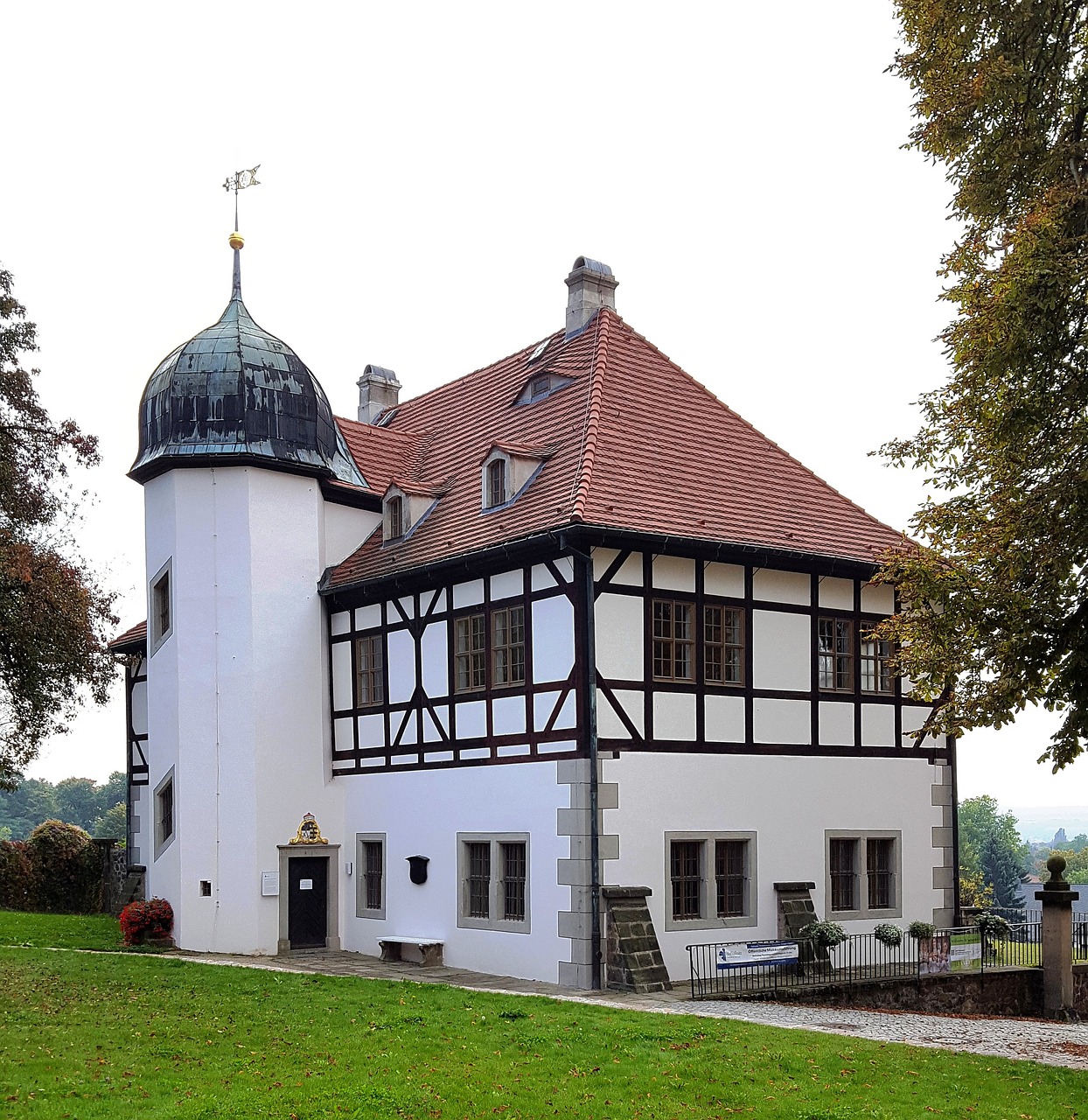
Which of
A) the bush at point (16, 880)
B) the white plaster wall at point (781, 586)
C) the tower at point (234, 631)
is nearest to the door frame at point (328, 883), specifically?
the tower at point (234, 631)

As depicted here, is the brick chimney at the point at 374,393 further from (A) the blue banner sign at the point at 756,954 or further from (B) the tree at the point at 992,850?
(B) the tree at the point at 992,850

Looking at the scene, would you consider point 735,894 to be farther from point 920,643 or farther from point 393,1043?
point 393,1043

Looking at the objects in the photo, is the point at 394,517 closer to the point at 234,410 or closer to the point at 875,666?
the point at 234,410

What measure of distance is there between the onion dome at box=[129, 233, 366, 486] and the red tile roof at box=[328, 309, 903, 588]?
1.91 metres

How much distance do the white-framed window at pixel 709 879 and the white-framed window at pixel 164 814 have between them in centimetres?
909

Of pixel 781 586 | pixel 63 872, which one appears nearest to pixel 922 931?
pixel 781 586

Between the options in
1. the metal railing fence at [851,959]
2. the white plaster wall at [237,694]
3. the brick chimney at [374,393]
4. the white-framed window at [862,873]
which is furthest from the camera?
the brick chimney at [374,393]

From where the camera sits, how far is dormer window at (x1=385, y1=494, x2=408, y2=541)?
26438mm

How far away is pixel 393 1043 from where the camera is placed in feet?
49.0

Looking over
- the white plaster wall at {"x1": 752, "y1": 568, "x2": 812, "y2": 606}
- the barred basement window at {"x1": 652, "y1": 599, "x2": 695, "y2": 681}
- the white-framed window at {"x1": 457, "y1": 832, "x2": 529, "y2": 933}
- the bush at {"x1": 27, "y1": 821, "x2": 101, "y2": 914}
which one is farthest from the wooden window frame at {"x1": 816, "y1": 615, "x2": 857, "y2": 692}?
the bush at {"x1": 27, "y1": 821, "x2": 101, "y2": 914}

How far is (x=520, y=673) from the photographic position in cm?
2259

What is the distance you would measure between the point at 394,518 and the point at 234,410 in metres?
3.35

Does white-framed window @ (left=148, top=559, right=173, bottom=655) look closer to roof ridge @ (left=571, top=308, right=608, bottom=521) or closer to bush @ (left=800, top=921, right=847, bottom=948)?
roof ridge @ (left=571, top=308, right=608, bottom=521)

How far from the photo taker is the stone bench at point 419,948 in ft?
77.0
